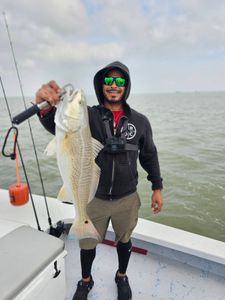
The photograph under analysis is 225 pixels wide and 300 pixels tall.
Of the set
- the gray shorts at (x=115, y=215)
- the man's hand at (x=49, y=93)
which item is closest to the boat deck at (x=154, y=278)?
the gray shorts at (x=115, y=215)

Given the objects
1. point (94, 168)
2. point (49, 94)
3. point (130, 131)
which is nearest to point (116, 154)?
point (130, 131)

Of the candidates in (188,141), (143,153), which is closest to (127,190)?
(143,153)

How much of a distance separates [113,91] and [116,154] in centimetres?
58

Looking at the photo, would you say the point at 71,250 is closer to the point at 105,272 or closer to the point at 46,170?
the point at 105,272

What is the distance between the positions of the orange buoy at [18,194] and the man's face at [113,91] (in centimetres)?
169

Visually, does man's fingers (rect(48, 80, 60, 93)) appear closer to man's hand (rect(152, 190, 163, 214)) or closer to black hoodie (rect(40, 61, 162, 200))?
black hoodie (rect(40, 61, 162, 200))

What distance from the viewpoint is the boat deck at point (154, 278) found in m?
2.79

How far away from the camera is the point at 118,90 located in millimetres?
2342

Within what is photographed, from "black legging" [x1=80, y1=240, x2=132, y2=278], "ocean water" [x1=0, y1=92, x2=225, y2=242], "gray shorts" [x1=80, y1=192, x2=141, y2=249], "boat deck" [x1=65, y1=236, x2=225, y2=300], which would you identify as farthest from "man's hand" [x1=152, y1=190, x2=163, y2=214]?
"ocean water" [x1=0, y1=92, x2=225, y2=242]

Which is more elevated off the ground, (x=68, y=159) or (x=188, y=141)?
(x=68, y=159)

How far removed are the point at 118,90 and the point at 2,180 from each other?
723 centimetres

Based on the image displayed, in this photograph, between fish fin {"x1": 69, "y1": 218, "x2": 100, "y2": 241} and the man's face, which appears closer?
fish fin {"x1": 69, "y1": 218, "x2": 100, "y2": 241}

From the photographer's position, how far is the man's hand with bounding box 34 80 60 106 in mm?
1717

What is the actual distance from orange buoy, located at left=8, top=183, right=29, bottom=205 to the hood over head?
5.20ft
